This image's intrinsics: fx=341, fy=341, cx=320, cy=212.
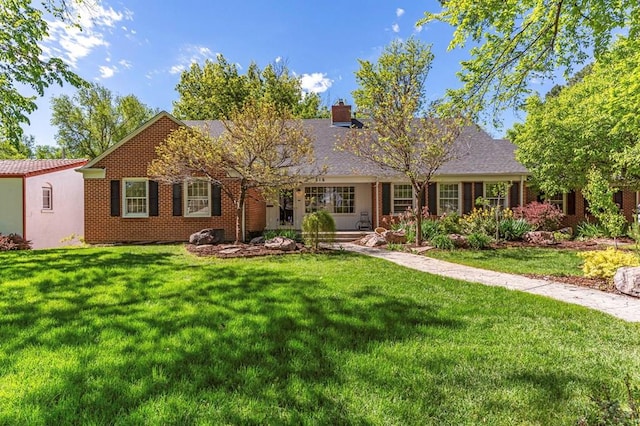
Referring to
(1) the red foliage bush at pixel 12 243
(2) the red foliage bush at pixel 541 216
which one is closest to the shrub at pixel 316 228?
(2) the red foliage bush at pixel 541 216

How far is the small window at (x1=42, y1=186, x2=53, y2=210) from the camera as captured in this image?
15.4 meters

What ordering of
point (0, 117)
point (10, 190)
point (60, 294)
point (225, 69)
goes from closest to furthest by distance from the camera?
point (60, 294) < point (0, 117) < point (10, 190) < point (225, 69)

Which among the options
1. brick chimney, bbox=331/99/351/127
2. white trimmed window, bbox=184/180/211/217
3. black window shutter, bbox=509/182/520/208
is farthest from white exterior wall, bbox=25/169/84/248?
black window shutter, bbox=509/182/520/208

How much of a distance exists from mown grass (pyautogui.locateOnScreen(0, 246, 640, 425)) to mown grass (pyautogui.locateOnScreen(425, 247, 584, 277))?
2.70 meters

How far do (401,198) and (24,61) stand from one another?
1411 cm

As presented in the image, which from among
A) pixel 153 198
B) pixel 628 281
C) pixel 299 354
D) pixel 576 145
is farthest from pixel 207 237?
pixel 576 145

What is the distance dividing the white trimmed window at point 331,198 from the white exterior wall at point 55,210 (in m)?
11.1

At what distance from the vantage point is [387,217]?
14609mm

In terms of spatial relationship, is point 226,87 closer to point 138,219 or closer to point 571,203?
point 138,219

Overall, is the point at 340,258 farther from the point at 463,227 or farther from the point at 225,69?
the point at 225,69

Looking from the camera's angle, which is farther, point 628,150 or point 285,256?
point 628,150

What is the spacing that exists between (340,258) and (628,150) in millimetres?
10183

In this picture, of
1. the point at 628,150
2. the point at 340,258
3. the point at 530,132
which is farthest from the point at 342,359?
the point at 530,132

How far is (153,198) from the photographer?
510 inches
